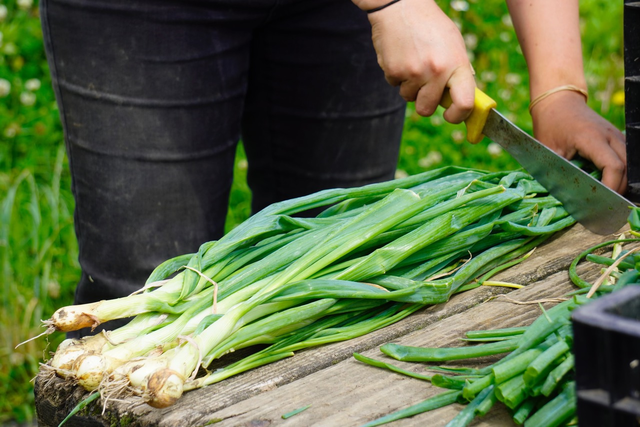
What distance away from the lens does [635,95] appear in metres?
1.27

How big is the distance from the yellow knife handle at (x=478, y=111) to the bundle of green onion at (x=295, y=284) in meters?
0.12

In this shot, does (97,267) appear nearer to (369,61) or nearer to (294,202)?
(294,202)

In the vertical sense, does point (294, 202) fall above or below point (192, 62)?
below

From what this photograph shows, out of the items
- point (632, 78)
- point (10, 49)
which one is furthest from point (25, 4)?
point (632, 78)

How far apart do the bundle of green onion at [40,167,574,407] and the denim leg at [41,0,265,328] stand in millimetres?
456

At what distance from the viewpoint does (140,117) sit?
1552mm

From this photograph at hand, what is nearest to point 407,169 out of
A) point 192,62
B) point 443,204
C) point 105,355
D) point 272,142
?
point 272,142

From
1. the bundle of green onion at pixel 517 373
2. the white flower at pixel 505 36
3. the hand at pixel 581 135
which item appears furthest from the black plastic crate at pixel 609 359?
the white flower at pixel 505 36

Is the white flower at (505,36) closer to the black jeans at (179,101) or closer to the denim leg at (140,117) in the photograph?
the black jeans at (179,101)

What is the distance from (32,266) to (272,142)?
53.4 inches

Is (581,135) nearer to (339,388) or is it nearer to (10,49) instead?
(339,388)

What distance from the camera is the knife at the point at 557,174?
130 cm

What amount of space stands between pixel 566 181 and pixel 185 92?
34.4 inches

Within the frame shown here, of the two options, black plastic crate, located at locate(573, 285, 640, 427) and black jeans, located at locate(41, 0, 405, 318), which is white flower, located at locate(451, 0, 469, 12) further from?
black plastic crate, located at locate(573, 285, 640, 427)
